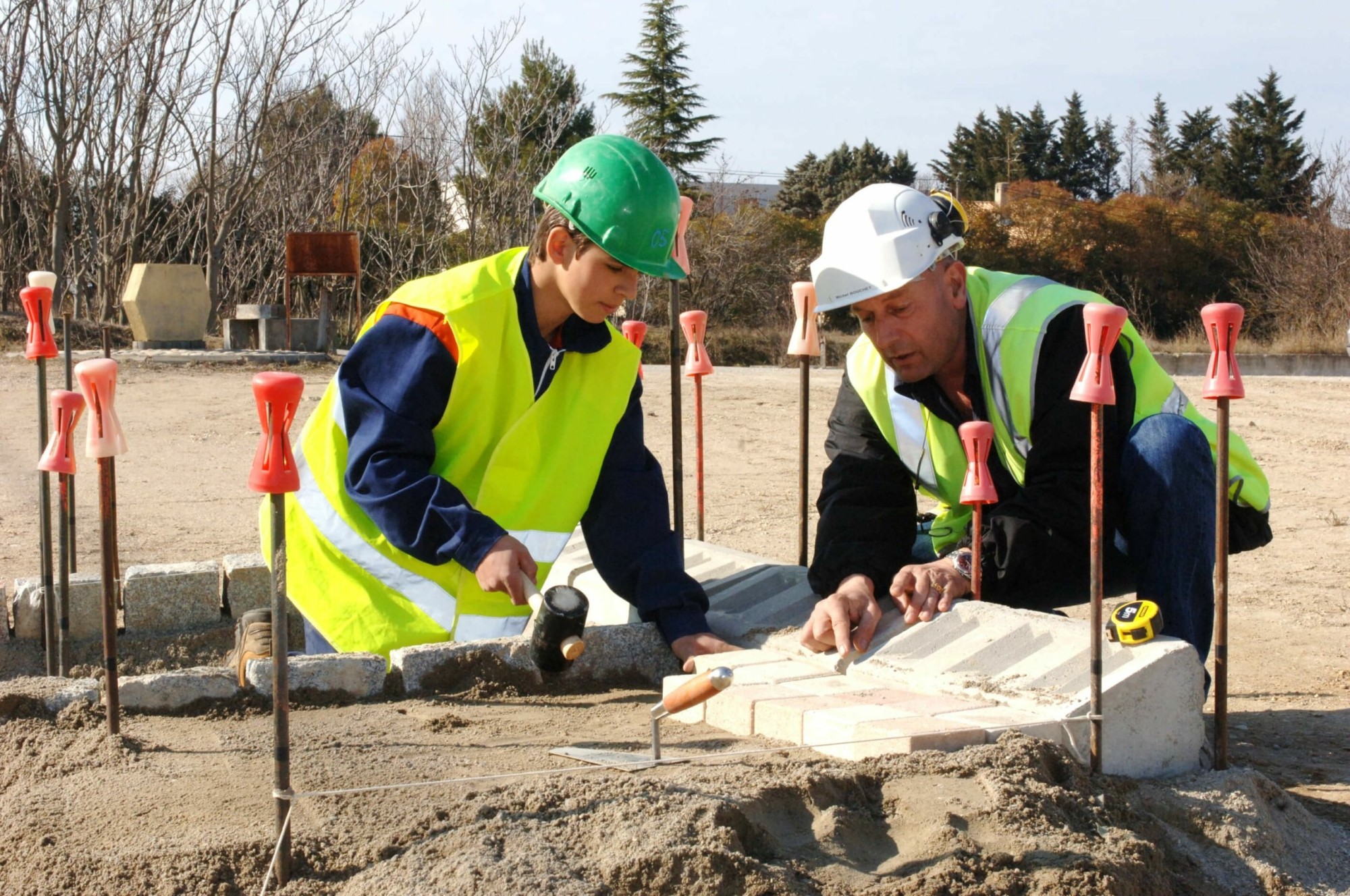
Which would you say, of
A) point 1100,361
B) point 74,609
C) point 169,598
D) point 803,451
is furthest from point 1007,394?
point 74,609

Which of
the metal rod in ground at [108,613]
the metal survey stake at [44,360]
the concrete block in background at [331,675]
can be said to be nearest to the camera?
the metal rod in ground at [108,613]

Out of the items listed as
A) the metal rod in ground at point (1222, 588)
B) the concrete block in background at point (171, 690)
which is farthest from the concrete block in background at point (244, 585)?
the metal rod in ground at point (1222, 588)

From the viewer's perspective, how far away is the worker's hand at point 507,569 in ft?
10.1

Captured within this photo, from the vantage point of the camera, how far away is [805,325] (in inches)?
179

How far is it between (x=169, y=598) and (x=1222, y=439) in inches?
138

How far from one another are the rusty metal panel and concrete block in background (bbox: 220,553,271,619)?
9715mm

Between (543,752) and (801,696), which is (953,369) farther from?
(543,752)

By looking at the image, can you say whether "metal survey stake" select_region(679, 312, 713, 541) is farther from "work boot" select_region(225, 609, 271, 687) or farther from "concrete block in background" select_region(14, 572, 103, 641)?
"concrete block in background" select_region(14, 572, 103, 641)

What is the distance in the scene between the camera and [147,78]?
1636cm

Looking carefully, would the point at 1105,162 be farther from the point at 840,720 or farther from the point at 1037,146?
the point at 840,720

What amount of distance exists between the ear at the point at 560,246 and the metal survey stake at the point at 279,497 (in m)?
1.38

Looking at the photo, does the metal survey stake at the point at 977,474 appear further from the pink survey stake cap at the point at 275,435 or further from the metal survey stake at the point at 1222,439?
the pink survey stake cap at the point at 275,435

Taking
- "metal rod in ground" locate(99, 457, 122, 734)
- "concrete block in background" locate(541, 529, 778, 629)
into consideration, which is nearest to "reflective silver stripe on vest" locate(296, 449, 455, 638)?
"concrete block in background" locate(541, 529, 778, 629)

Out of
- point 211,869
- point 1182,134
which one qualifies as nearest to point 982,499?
point 211,869
